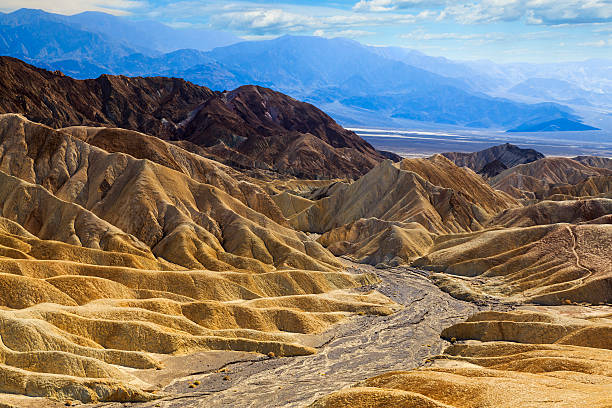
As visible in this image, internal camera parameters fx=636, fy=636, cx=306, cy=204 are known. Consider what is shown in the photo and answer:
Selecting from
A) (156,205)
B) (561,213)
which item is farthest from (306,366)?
(561,213)

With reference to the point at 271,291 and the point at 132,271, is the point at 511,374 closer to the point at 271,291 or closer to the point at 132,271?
the point at 271,291

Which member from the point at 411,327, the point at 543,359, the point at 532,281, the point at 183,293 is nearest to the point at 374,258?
the point at 532,281

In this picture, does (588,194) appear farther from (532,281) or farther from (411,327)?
(411,327)

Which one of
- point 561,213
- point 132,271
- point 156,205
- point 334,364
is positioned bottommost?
point 334,364

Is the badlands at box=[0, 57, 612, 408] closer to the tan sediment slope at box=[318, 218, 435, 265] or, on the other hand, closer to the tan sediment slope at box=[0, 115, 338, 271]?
the tan sediment slope at box=[0, 115, 338, 271]

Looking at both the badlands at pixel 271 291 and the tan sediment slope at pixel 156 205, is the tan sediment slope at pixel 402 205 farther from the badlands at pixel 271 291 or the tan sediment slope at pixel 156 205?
the tan sediment slope at pixel 156 205
